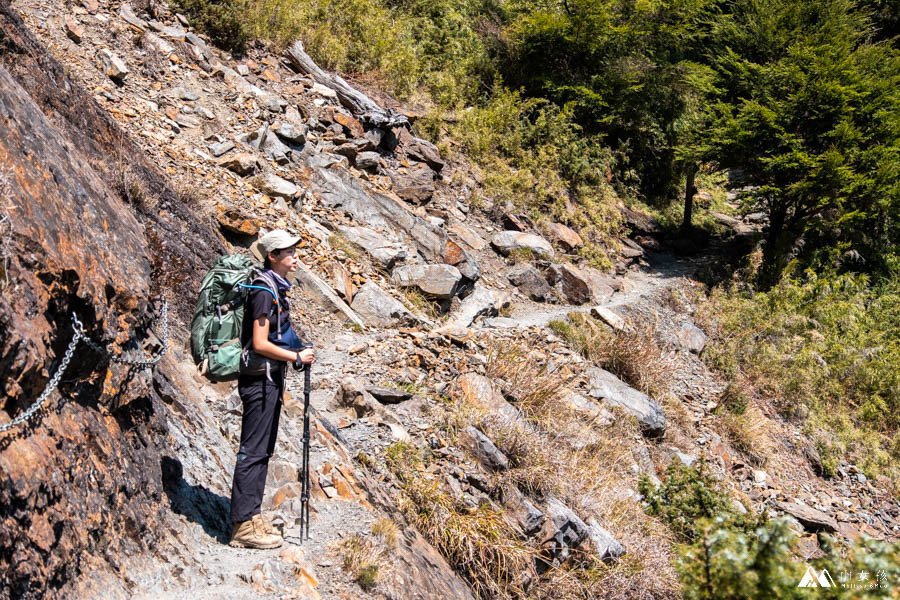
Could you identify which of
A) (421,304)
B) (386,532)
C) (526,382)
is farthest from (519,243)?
(386,532)

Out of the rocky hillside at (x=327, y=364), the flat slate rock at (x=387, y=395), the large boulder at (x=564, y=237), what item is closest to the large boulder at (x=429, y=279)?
the rocky hillside at (x=327, y=364)

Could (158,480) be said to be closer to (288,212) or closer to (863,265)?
(288,212)

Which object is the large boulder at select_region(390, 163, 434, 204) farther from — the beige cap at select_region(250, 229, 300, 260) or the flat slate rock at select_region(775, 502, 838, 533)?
the beige cap at select_region(250, 229, 300, 260)

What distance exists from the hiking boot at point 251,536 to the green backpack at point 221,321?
85 cm

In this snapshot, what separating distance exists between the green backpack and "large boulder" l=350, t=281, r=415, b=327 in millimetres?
5099

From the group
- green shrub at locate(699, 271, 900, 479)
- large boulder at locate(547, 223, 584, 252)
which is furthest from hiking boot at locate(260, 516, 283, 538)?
large boulder at locate(547, 223, 584, 252)

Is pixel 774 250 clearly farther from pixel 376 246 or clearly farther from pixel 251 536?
pixel 251 536

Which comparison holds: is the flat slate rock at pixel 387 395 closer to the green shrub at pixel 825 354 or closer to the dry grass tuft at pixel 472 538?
the dry grass tuft at pixel 472 538

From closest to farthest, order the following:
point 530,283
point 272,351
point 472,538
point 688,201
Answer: point 272,351, point 472,538, point 530,283, point 688,201

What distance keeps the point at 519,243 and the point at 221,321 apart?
1002 centimetres

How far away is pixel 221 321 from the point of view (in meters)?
3.81

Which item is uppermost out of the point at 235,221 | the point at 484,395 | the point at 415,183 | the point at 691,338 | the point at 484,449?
the point at 235,221

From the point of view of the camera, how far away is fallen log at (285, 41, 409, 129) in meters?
13.2

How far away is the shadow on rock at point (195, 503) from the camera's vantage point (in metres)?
3.89
